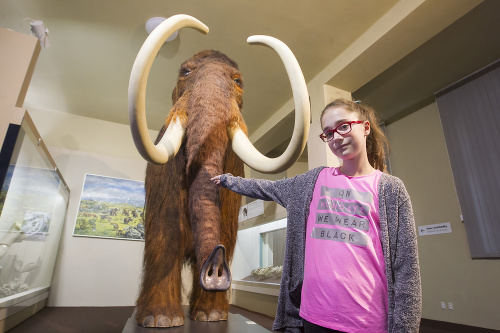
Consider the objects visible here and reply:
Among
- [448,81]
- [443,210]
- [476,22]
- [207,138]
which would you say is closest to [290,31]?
[476,22]

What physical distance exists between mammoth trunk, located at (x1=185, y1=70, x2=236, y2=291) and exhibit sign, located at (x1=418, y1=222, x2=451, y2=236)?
157 inches

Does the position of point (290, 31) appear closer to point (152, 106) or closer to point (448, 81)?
point (152, 106)

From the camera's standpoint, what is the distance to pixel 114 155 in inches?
180

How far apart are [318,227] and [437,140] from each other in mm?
4299

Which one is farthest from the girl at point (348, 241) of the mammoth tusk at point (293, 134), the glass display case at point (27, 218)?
the glass display case at point (27, 218)

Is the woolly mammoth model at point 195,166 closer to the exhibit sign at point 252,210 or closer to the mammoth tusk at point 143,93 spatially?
the mammoth tusk at point 143,93

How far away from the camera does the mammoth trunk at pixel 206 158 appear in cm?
115

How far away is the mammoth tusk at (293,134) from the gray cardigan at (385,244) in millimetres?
105

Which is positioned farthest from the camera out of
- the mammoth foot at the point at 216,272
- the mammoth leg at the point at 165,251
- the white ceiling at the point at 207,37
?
the white ceiling at the point at 207,37

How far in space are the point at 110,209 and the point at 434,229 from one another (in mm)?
4499

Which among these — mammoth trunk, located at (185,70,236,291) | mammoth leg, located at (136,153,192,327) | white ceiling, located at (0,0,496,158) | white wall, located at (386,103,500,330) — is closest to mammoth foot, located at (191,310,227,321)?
mammoth leg, located at (136,153,192,327)

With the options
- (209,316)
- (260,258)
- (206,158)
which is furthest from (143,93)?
(260,258)

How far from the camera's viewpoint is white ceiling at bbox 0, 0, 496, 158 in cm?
272

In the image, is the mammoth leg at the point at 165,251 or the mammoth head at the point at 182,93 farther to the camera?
the mammoth leg at the point at 165,251
